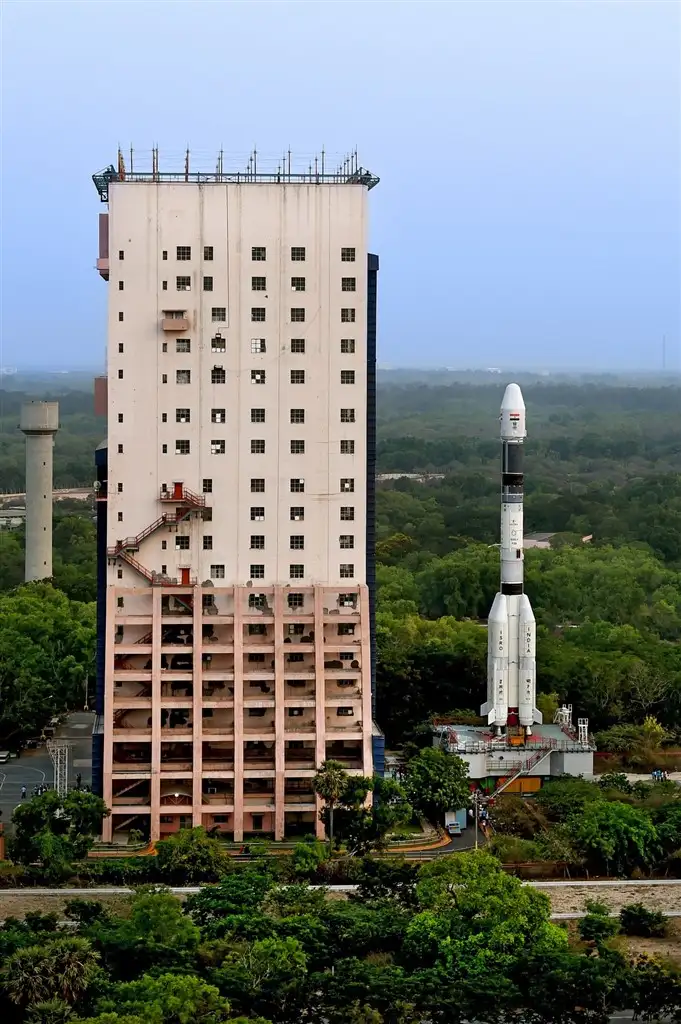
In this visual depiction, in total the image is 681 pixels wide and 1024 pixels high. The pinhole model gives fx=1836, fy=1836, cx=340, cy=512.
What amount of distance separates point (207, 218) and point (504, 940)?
26.3m

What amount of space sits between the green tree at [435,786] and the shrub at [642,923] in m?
10.6

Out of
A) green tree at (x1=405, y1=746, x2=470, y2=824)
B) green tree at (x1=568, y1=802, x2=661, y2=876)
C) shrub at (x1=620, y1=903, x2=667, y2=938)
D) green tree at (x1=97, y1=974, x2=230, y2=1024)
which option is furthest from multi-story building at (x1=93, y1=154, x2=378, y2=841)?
green tree at (x1=97, y1=974, x2=230, y2=1024)

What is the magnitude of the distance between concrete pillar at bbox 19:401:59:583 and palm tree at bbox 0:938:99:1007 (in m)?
54.9

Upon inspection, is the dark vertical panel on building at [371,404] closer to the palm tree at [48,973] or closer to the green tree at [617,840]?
the green tree at [617,840]

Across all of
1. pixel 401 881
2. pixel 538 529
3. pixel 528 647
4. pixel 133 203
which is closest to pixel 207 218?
pixel 133 203

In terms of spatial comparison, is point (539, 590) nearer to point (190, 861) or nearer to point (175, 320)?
point (175, 320)

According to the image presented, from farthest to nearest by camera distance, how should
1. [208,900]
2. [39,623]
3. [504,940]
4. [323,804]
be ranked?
1. [39,623]
2. [323,804]
3. [208,900]
4. [504,940]

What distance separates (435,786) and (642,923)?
A: 37.8 feet

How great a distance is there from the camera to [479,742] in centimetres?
6322

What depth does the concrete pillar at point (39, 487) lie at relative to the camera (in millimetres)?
97875

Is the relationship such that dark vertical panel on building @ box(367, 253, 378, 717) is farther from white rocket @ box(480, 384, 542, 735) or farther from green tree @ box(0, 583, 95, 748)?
green tree @ box(0, 583, 95, 748)

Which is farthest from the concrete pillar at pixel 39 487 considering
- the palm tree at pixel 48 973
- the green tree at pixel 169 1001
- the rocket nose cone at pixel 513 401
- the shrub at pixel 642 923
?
the green tree at pixel 169 1001

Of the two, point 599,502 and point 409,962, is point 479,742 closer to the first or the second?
point 409,962

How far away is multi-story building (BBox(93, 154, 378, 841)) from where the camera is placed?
5900 centimetres
